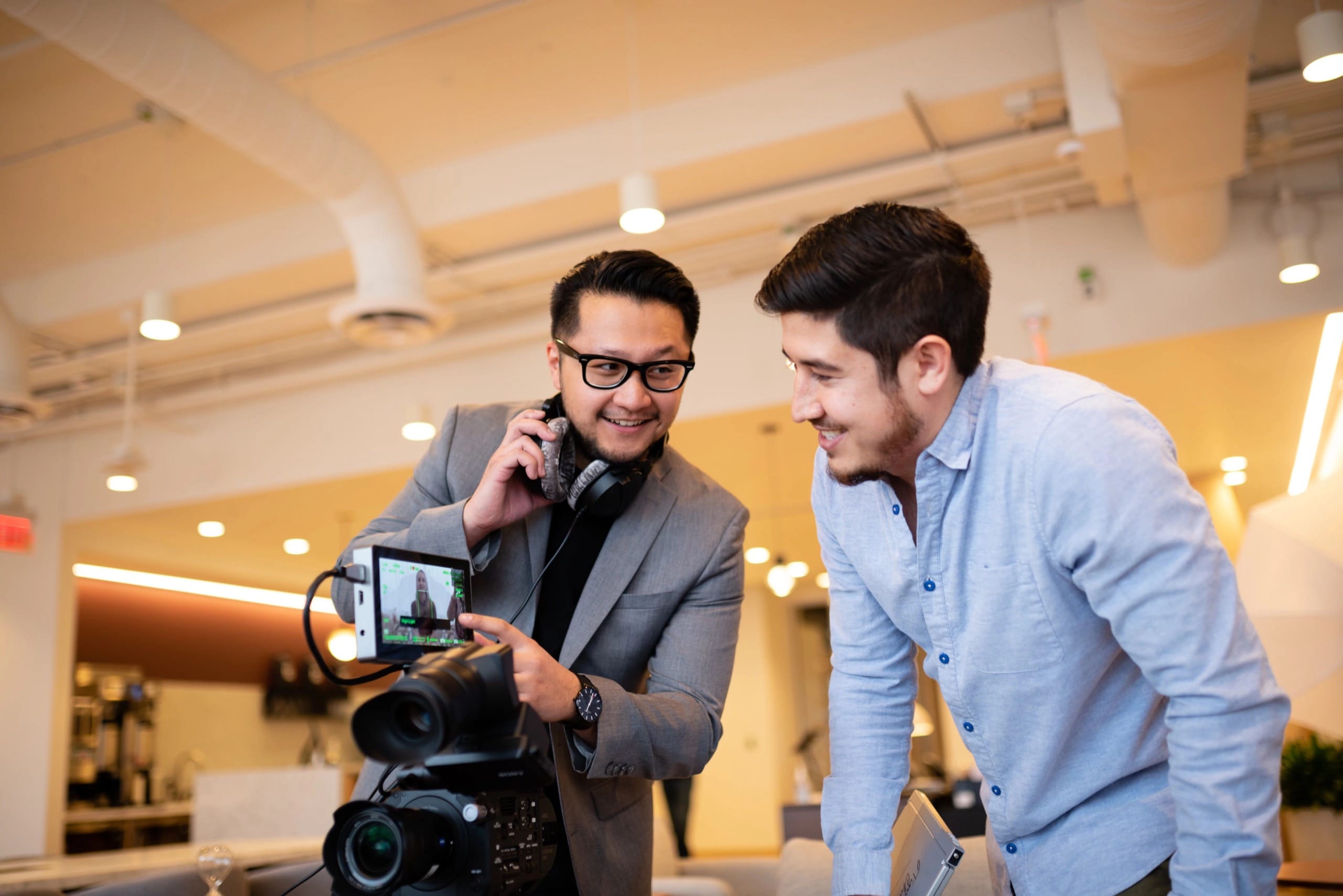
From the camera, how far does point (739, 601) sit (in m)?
1.85

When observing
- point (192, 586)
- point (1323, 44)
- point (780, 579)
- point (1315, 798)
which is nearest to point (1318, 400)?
point (1315, 798)

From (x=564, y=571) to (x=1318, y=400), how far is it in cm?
699

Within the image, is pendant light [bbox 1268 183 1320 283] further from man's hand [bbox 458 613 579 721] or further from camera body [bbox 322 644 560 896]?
camera body [bbox 322 644 560 896]

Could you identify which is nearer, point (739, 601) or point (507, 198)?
point (739, 601)

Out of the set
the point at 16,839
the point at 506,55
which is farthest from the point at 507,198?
the point at 16,839

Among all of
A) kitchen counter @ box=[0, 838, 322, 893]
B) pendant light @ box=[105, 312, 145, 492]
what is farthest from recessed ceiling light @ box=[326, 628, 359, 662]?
kitchen counter @ box=[0, 838, 322, 893]

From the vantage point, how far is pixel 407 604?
120 cm

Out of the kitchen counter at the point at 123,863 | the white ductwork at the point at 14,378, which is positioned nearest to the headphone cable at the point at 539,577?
the kitchen counter at the point at 123,863

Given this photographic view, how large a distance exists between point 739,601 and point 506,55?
12.4ft

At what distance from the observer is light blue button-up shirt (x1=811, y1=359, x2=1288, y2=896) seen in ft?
3.52

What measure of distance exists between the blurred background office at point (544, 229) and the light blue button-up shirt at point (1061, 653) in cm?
258

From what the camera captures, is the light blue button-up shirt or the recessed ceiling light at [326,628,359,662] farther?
the recessed ceiling light at [326,628,359,662]

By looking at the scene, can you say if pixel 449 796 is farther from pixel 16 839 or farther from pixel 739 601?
pixel 16 839

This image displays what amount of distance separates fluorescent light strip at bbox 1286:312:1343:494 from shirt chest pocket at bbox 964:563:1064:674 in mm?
4319
